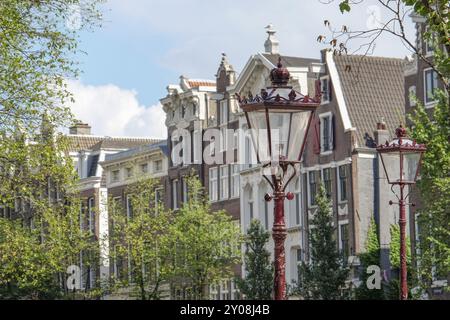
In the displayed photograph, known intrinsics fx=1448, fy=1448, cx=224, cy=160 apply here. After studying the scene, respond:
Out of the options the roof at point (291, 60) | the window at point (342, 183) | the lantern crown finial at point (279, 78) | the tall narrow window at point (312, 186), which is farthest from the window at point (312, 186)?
the lantern crown finial at point (279, 78)

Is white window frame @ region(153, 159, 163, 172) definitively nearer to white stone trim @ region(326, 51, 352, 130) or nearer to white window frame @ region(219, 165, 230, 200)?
white window frame @ region(219, 165, 230, 200)

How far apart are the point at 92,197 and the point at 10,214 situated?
10006mm

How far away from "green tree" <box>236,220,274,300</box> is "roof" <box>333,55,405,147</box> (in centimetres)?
628

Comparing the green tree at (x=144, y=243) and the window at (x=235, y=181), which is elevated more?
the window at (x=235, y=181)

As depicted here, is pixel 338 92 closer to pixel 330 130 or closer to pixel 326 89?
pixel 326 89

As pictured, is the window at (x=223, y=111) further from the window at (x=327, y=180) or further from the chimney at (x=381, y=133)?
the chimney at (x=381, y=133)

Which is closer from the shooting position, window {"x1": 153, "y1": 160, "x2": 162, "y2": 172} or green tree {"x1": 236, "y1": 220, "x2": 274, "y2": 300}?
green tree {"x1": 236, "y1": 220, "x2": 274, "y2": 300}

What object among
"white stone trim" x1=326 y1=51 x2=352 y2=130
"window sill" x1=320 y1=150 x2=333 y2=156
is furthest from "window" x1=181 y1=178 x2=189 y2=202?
"white stone trim" x1=326 y1=51 x2=352 y2=130

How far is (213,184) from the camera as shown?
241ft

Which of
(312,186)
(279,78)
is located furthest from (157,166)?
(279,78)

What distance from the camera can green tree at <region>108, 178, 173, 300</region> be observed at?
2633 inches

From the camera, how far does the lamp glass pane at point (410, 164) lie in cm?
2903

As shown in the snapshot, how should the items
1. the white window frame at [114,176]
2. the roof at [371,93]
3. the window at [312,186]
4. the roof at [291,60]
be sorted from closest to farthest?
1. the roof at [371,93]
2. the window at [312,186]
3. the roof at [291,60]
4. the white window frame at [114,176]

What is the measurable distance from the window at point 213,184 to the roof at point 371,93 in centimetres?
1103
